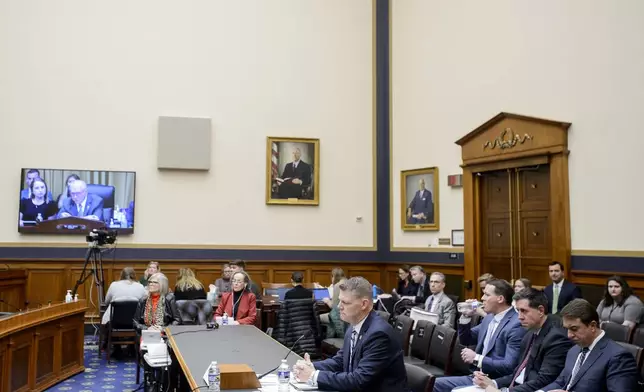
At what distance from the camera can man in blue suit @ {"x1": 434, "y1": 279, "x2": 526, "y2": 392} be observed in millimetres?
5168

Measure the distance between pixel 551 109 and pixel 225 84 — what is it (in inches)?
257

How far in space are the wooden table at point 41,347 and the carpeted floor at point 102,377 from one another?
5.3 inches

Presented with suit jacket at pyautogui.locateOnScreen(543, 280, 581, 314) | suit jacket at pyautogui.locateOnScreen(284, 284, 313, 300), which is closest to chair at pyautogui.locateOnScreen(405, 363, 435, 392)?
suit jacket at pyautogui.locateOnScreen(284, 284, 313, 300)

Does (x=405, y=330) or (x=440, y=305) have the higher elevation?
(x=440, y=305)

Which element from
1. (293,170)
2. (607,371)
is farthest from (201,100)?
(607,371)

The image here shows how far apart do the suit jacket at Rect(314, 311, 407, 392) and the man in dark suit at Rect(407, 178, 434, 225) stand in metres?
8.55

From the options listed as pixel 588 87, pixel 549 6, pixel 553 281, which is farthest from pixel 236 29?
pixel 553 281

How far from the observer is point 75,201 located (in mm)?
12156

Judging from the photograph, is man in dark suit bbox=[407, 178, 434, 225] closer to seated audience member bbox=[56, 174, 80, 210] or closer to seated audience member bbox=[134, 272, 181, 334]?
seated audience member bbox=[134, 272, 181, 334]

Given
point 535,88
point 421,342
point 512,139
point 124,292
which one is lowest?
point 421,342

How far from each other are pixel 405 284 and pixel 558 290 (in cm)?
317

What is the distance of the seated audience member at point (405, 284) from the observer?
11.0m

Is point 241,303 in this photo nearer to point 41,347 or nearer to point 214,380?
point 41,347

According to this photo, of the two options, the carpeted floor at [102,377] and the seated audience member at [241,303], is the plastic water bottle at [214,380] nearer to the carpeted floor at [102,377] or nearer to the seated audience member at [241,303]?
the seated audience member at [241,303]
